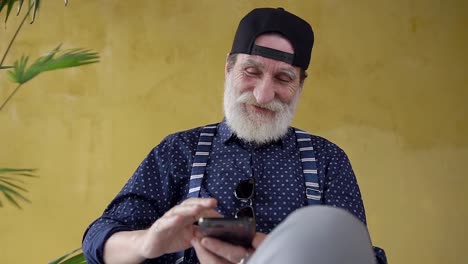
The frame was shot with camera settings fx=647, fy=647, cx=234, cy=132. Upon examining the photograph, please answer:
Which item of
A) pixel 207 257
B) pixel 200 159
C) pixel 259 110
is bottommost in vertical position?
pixel 207 257

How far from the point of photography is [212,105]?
2197mm

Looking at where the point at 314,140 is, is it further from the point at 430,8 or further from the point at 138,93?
the point at 430,8

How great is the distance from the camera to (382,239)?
7.20 ft

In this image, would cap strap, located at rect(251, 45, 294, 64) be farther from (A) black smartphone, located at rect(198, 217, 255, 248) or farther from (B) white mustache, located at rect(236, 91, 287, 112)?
(A) black smartphone, located at rect(198, 217, 255, 248)

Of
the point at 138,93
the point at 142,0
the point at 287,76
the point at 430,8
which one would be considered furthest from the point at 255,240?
the point at 430,8

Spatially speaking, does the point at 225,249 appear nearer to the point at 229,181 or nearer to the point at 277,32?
the point at 229,181

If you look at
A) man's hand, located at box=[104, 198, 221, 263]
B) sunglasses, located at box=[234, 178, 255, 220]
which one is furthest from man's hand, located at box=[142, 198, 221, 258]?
sunglasses, located at box=[234, 178, 255, 220]

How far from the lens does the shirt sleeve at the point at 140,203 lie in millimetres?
1310

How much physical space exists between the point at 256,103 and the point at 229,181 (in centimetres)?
19

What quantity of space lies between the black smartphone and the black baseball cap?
1.76 feet

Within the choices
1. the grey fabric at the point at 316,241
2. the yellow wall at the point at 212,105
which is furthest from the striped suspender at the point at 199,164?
the yellow wall at the point at 212,105

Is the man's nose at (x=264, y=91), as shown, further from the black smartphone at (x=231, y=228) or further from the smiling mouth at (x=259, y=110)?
the black smartphone at (x=231, y=228)

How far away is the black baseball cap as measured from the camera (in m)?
1.45

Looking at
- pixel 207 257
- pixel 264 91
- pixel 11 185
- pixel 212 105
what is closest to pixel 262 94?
pixel 264 91
